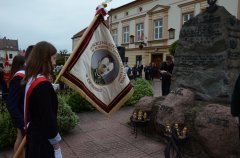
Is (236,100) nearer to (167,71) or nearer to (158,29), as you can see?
(167,71)

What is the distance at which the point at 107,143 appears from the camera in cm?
535

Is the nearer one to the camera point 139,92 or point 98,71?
point 98,71

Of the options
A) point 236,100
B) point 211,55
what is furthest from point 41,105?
point 211,55

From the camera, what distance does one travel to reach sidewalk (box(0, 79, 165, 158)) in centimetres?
477

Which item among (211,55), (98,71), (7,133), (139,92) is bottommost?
(7,133)

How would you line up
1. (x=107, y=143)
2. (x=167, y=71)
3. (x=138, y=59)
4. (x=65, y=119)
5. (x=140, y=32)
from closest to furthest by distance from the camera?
(x=107, y=143) < (x=65, y=119) < (x=167, y=71) < (x=140, y=32) < (x=138, y=59)

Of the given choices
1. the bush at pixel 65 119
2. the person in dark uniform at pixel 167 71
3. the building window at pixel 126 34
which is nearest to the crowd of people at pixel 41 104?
the bush at pixel 65 119

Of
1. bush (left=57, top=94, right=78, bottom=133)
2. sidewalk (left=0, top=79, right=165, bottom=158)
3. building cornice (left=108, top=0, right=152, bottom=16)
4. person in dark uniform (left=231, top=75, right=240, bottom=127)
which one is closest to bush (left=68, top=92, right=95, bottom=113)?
sidewalk (left=0, top=79, right=165, bottom=158)

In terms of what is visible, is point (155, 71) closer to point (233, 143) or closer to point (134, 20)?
point (134, 20)

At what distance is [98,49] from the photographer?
4.37 metres

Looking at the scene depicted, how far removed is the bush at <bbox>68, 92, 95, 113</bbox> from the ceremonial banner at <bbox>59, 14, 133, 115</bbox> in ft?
12.5

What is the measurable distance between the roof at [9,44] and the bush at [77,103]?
87.3 metres

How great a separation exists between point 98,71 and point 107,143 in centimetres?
175

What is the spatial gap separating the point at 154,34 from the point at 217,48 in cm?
2237
